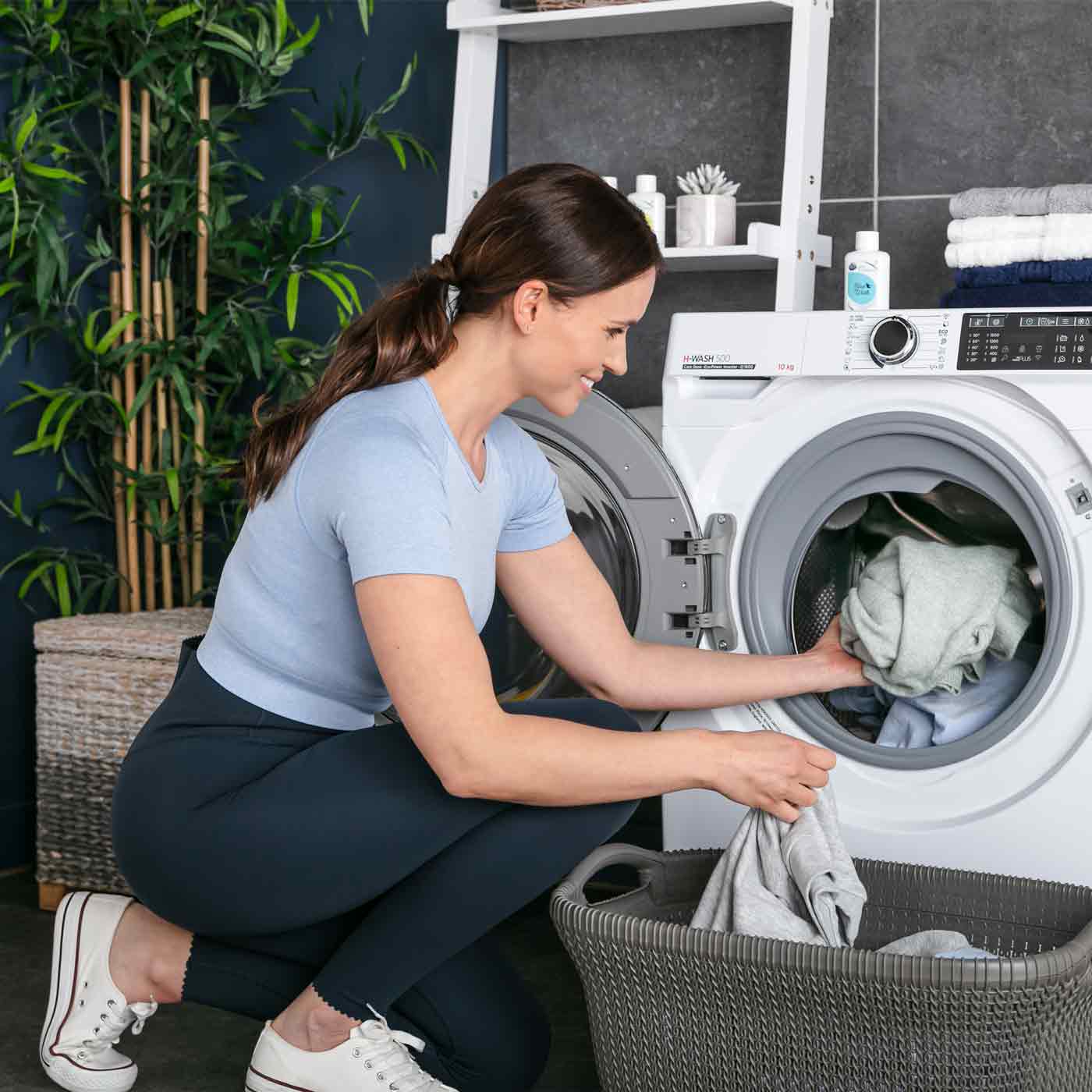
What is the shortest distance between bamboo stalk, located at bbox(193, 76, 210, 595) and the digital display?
4.15 ft

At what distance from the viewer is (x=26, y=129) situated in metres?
2.18

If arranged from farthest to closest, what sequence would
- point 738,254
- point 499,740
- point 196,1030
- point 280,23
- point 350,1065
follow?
point 280,23 < point 738,254 < point 196,1030 < point 350,1065 < point 499,740

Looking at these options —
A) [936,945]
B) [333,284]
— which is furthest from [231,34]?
[936,945]

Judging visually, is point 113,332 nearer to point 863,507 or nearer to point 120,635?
point 120,635

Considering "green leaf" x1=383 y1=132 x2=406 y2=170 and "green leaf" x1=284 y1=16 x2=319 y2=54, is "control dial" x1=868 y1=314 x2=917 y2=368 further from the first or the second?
"green leaf" x1=284 y1=16 x2=319 y2=54

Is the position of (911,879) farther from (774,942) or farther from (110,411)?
(110,411)

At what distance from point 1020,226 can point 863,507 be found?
0.38m

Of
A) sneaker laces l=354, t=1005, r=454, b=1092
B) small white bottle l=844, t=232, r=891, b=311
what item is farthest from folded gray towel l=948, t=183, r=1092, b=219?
sneaker laces l=354, t=1005, r=454, b=1092

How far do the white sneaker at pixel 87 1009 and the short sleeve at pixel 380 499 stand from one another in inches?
20.6

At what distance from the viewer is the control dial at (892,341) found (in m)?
1.71

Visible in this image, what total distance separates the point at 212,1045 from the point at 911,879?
0.82 metres

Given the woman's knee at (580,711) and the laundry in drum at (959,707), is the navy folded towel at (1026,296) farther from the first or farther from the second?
the woman's knee at (580,711)

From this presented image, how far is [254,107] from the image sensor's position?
2.64 m

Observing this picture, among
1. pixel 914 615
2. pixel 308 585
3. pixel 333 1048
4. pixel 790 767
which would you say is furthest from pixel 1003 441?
pixel 333 1048
